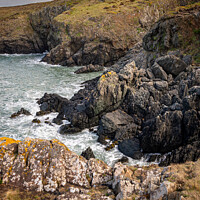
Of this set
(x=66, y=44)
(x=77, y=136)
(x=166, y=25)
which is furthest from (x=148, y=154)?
(x=66, y=44)

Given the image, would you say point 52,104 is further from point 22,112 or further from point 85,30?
point 85,30

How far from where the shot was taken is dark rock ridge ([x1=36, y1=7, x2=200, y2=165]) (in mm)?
23562

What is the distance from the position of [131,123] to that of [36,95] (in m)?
25.2

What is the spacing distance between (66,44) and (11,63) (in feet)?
74.4

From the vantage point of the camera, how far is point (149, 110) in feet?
97.1

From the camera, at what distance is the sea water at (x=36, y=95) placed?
2773 centimetres

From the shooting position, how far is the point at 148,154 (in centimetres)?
2448

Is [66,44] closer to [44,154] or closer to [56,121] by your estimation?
[56,121]

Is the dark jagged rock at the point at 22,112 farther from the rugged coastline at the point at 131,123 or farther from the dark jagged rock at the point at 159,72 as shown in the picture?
the dark jagged rock at the point at 159,72

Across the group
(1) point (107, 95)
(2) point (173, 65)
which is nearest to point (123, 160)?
(1) point (107, 95)

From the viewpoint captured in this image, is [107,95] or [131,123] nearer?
[131,123]

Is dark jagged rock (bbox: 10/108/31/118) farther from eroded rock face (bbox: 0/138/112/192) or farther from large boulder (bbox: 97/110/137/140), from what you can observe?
eroded rock face (bbox: 0/138/112/192)

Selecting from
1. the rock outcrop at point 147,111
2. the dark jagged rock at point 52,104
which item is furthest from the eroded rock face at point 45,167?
the dark jagged rock at point 52,104

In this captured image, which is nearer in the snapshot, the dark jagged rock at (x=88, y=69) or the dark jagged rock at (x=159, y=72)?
the dark jagged rock at (x=159, y=72)
